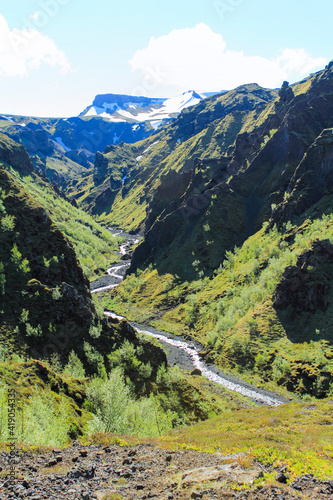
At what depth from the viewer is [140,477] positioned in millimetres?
20203

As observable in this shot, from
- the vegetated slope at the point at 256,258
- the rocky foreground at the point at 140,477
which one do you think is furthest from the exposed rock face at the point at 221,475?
the vegetated slope at the point at 256,258

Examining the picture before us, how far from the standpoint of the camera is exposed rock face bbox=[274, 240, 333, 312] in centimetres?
7762

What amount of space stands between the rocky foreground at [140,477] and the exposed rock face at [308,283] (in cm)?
6334

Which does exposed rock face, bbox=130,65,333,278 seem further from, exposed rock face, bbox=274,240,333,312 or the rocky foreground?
the rocky foreground

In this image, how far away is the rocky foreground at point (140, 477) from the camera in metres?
16.2

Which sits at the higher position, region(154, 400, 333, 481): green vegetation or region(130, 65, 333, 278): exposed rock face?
region(130, 65, 333, 278): exposed rock face

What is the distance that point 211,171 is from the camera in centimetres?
17188

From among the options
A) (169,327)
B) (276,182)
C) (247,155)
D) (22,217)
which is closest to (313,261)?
(169,327)

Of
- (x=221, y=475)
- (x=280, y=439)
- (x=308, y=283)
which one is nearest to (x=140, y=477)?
(x=221, y=475)

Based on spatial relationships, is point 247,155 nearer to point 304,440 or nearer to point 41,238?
point 41,238

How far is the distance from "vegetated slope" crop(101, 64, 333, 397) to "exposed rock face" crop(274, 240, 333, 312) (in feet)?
0.84

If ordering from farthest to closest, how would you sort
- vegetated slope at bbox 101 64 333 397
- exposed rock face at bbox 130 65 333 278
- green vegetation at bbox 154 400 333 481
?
exposed rock face at bbox 130 65 333 278
vegetated slope at bbox 101 64 333 397
green vegetation at bbox 154 400 333 481

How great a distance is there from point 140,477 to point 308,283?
71520 mm

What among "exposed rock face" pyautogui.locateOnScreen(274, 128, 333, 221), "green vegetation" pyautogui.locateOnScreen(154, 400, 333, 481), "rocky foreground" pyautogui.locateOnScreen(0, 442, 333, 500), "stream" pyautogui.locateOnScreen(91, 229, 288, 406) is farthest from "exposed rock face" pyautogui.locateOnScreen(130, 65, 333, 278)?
"rocky foreground" pyautogui.locateOnScreen(0, 442, 333, 500)
